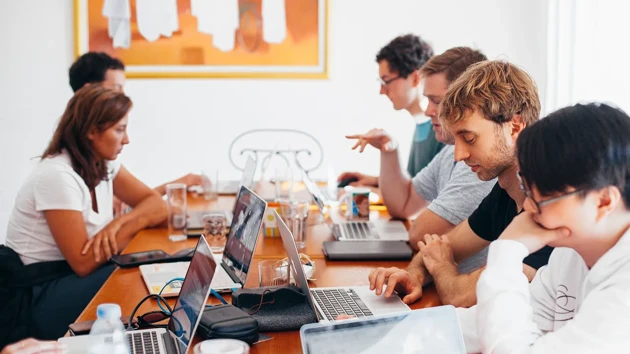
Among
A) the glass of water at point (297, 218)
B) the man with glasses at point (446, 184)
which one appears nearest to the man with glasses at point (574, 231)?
the man with glasses at point (446, 184)

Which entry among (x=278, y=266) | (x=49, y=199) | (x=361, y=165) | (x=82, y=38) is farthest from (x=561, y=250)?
(x=82, y=38)

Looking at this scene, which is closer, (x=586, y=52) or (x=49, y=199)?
(x=49, y=199)

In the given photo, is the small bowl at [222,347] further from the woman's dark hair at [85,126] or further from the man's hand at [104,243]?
the woman's dark hair at [85,126]

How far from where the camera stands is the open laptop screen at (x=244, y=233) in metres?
1.99

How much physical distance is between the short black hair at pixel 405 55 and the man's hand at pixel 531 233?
229cm

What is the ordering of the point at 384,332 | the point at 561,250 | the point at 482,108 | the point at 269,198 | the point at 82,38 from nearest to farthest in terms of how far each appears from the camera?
the point at 384,332
the point at 561,250
the point at 482,108
the point at 269,198
the point at 82,38

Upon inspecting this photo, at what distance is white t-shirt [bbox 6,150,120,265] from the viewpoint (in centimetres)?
260

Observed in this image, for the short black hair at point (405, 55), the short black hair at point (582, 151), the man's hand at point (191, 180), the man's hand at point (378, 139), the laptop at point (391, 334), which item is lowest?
the man's hand at point (191, 180)

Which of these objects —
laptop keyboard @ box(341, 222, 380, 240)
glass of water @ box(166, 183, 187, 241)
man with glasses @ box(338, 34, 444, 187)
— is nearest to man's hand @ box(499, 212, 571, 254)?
laptop keyboard @ box(341, 222, 380, 240)

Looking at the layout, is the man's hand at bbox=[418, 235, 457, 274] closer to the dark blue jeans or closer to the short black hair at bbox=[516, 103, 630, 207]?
the short black hair at bbox=[516, 103, 630, 207]

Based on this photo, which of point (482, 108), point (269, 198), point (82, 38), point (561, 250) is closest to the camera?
point (561, 250)

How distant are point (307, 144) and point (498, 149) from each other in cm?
283

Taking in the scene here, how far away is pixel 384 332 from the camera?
1.21m

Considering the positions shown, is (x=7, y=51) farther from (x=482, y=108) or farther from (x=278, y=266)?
(x=482, y=108)
